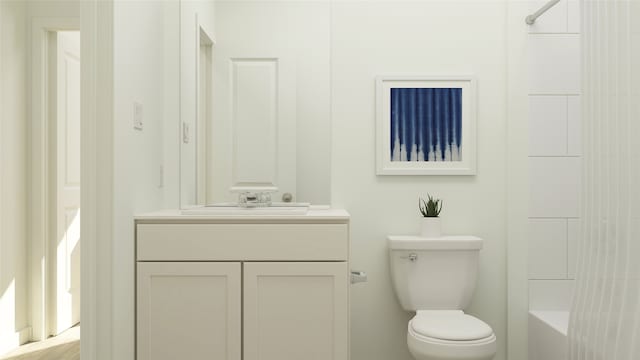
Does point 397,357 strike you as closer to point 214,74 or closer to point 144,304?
point 144,304

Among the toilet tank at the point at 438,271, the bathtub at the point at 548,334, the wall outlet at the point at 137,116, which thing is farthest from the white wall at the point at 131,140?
the bathtub at the point at 548,334

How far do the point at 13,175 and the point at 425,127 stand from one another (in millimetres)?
2300

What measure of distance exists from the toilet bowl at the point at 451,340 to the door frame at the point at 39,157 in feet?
7.39

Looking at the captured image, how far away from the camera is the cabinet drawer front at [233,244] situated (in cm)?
187

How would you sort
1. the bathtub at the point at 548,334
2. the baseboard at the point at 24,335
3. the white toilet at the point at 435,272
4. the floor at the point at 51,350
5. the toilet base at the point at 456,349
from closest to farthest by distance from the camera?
the toilet base at the point at 456,349 → the bathtub at the point at 548,334 → the white toilet at the point at 435,272 → the floor at the point at 51,350 → the baseboard at the point at 24,335

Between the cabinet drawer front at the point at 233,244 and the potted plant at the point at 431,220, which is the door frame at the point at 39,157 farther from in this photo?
the potted plant at the point at 431,220

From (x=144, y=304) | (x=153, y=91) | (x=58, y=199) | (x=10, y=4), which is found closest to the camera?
(x=144, y=304)

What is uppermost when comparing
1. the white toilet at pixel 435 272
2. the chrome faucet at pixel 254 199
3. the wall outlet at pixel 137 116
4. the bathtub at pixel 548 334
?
the wall outlet at pixel 137 116

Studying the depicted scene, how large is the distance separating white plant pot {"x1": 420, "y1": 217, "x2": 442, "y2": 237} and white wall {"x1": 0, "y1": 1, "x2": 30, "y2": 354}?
2.28m

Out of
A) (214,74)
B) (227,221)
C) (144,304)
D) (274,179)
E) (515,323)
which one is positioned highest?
(214,74)

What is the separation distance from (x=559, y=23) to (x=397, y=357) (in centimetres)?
170

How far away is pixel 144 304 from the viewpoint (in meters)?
1.87

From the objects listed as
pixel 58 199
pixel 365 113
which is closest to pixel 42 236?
pixel 58 199

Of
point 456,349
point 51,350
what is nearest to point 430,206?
point 456,349
